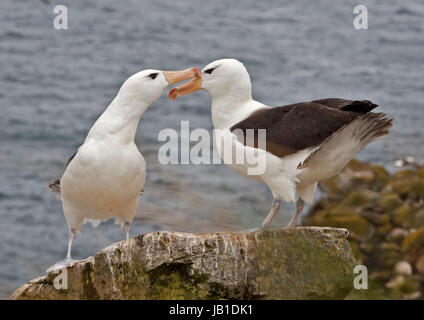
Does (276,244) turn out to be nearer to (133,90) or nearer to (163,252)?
(163,252)

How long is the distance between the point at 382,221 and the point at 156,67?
14738 millimetres

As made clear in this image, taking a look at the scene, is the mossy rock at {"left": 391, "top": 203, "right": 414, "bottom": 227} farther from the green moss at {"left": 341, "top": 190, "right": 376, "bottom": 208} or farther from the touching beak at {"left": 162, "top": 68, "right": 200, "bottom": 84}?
the touching beak at {"left": 162, "top": 68, "right": 200, "bottom": 84}

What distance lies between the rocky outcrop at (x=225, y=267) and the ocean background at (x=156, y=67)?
915mm

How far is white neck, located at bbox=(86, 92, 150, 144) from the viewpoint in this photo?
29.6ft

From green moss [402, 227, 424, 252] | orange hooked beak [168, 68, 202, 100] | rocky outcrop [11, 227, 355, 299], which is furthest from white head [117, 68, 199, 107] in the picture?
green moss [402, 227, 424, 252]

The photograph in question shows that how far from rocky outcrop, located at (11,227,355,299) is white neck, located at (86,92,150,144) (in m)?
1.34

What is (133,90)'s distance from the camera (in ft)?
30.0

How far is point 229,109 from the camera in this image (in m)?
9.47

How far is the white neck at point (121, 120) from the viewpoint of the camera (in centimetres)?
902

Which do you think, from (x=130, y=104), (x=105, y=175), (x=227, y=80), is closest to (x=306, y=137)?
(x=227, y=80)

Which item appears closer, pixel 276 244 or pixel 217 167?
pixel 276 244

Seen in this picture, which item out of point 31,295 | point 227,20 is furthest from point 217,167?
point 227,20

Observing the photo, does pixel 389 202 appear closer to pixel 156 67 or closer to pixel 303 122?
pixel 303 122
